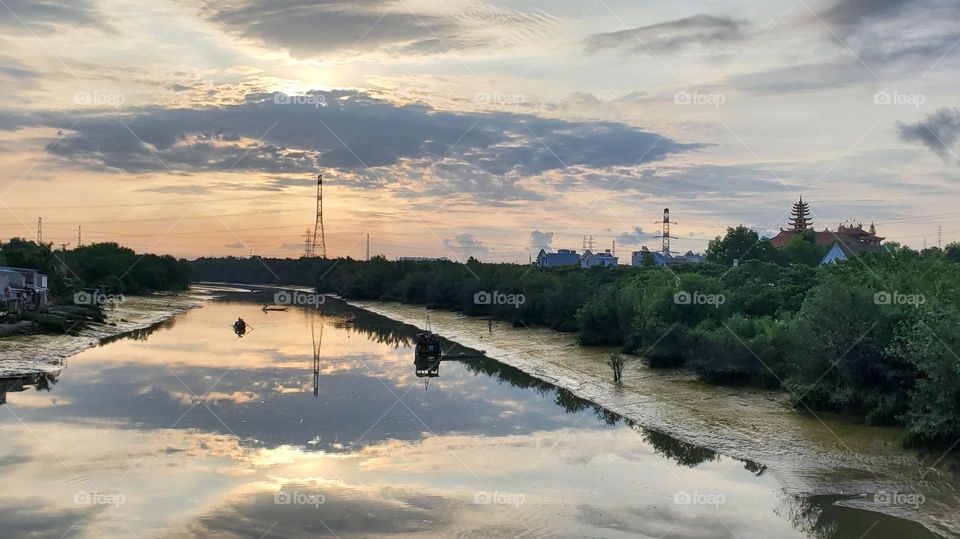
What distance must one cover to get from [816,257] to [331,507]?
87578mm

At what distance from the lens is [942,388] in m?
19.3

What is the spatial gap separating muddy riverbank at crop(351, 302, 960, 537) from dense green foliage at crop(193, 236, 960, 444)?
35.1 inches

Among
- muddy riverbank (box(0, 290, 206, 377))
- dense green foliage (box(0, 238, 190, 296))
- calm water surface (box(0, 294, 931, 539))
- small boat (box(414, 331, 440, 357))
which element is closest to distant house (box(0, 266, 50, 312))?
muddy riverbank (box(0, 290, 206, 377))

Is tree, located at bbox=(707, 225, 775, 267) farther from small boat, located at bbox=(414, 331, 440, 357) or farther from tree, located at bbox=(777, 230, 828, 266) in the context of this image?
small boat, located at bbox=(414, 331, 440, 357)

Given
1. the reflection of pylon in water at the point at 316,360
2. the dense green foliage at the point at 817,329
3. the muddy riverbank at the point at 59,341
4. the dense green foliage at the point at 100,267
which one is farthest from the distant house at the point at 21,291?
the dense green foliage at the point at 817,329

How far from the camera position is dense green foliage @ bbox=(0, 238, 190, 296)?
7412 centimetres

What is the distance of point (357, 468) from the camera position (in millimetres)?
18422

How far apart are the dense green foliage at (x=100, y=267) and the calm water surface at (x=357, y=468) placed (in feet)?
154

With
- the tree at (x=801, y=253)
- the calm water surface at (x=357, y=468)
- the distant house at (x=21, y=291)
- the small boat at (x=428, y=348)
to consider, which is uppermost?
the tree at (x=801, y=253)

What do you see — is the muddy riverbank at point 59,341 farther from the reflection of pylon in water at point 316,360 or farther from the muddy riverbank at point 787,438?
the muddy riverbank at point 787,438

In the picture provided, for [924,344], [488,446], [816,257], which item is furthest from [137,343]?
[816,257]

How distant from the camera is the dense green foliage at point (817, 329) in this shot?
66.4 ft

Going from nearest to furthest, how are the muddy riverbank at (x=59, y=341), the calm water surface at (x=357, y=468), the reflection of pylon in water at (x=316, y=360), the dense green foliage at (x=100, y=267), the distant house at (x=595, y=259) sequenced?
the calm water surface at (x=357, y=468), the reflection of pylon in water at (x=316, y=360), the muddy riverbank at (x=59, y=341), the dense green foliage at (x=100, y=267), the distant house at (x=595, y=259)

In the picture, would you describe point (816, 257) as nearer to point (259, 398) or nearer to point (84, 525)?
point (259, 398)
